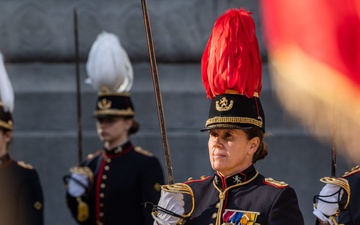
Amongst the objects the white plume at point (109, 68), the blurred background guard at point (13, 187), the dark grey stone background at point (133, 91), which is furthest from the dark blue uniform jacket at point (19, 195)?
the dark grey stone background at point (133, 91)

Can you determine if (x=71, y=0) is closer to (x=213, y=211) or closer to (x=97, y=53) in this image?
(x=97, y=53)

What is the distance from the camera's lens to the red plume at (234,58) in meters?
6.33

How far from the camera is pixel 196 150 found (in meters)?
11.2

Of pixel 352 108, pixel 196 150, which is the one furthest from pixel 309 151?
pixel 352 108

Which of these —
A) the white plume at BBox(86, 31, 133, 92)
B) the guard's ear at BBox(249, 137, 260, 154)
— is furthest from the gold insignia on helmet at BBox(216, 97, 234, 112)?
the white plume at BBox(86, 31, 133, 92)

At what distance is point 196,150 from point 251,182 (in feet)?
15.9

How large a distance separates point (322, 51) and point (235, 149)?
1.08 metres

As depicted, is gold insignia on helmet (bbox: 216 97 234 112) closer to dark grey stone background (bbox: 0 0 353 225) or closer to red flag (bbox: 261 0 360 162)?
red flag (bbox: 261 0 360 162)

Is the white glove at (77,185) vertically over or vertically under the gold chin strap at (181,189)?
under

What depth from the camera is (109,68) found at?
10000 millimetres

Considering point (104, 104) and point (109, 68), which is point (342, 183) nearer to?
point (104, 104)

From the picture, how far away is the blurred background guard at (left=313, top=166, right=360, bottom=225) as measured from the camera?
713 centimetres

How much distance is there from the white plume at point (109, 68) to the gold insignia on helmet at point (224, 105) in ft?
12.1

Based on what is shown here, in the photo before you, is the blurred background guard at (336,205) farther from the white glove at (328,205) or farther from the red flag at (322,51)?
the red flag at (322,51)
